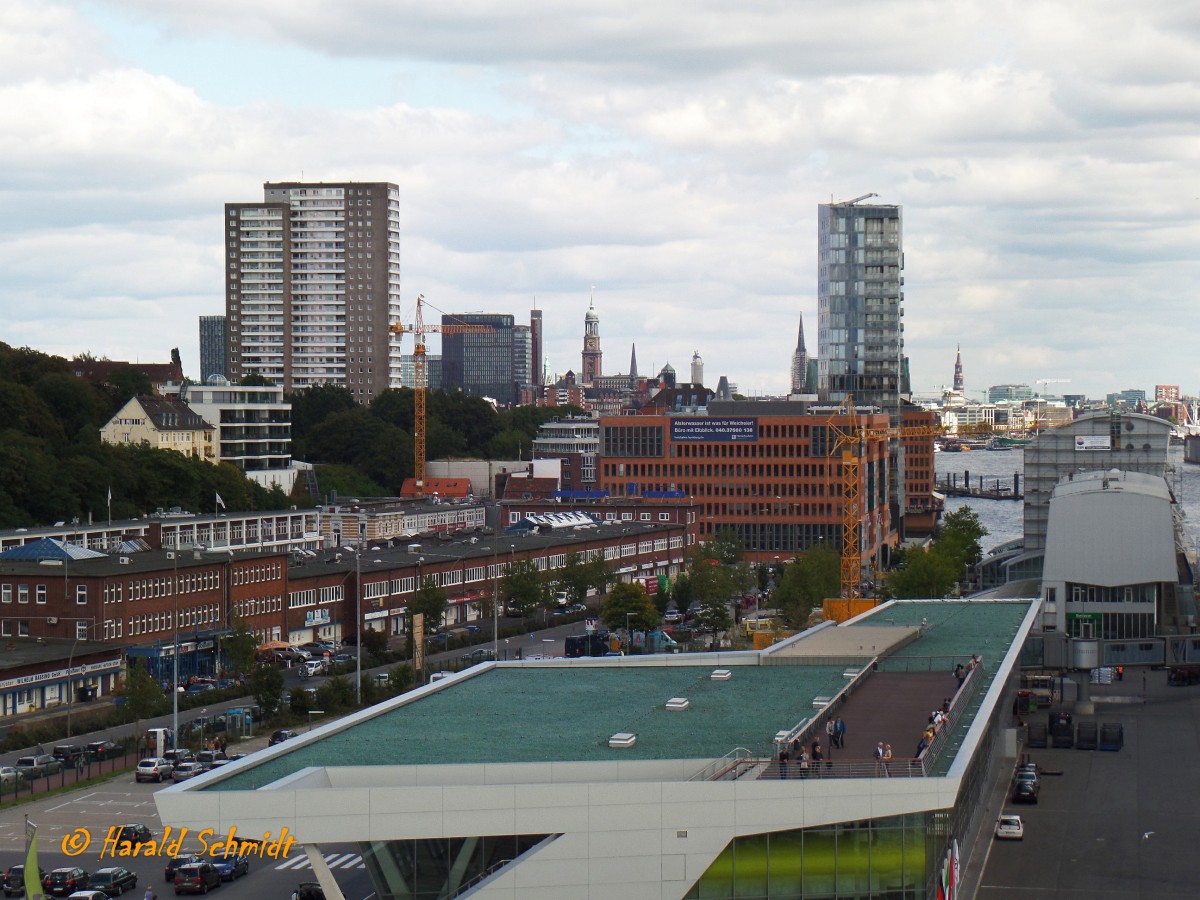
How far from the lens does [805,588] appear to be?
92250 millimetres

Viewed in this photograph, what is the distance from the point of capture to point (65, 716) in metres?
61.8

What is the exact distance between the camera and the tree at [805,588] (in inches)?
3556

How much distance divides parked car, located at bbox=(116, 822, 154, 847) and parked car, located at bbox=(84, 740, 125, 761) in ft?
36.6

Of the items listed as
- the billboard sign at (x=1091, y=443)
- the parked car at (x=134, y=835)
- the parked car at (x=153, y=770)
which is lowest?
the parked car at (x=153, y=770)

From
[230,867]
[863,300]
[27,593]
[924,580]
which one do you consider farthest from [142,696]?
[863,300]

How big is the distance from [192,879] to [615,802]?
1346cm

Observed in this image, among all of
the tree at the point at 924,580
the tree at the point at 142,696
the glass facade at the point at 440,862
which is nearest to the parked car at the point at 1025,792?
the glass facade at the point at 440,862

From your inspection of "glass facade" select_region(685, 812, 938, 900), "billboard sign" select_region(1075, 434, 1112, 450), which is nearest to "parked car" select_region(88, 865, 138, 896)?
"glass facade" select_region(685, 812, 938, 900)

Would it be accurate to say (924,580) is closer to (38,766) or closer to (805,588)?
(805,588)

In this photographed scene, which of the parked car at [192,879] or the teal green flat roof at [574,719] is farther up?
the teal green flat roof at [574,719]

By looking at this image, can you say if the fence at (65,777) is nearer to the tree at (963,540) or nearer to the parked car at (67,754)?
the parked car at (67,754)

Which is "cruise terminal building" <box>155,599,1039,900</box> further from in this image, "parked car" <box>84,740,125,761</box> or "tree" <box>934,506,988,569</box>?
"tree" <box>934,506,988,569</box>

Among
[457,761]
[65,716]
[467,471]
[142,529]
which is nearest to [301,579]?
[142,529]

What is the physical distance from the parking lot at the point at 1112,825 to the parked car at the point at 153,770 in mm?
22210
